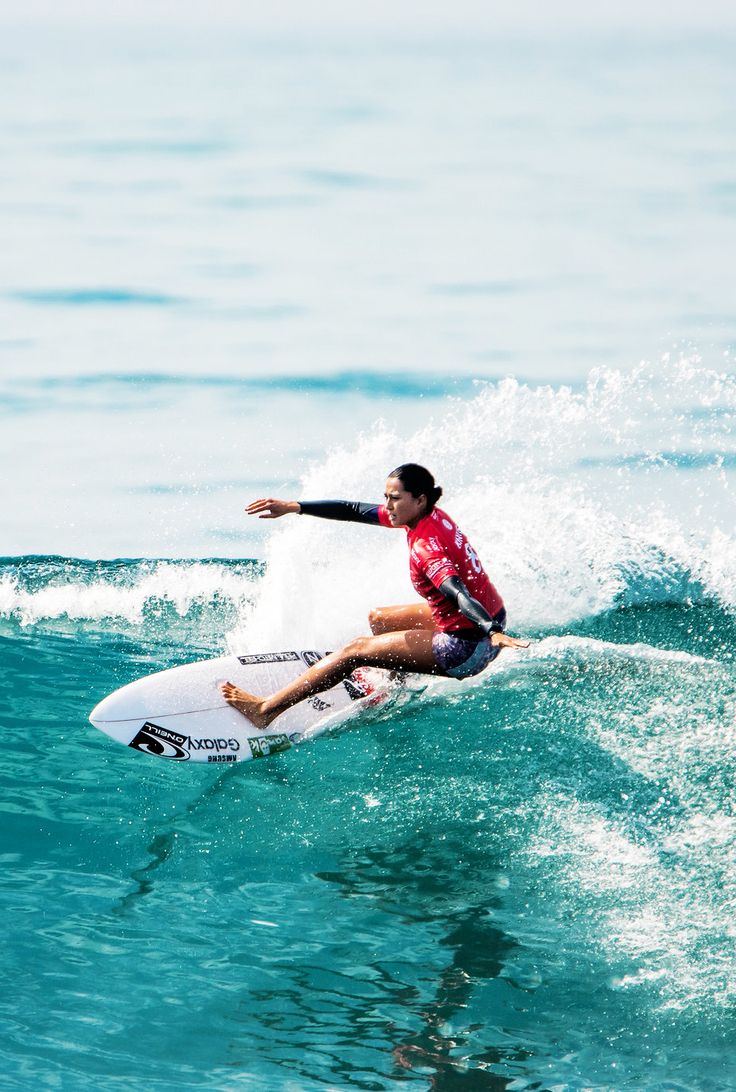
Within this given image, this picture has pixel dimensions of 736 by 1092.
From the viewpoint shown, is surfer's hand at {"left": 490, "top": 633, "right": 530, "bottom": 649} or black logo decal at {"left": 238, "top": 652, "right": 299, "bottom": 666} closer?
surfer's hand at {"left": 490, "top": 633, "right": 530, "bottom": 649}

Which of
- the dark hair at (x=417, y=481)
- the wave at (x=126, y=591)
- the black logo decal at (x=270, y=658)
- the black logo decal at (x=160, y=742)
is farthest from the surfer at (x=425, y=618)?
the wave at (x=126, y=591)

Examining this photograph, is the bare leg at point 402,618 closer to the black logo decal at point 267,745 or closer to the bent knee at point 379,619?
the bent knee at point 379,619

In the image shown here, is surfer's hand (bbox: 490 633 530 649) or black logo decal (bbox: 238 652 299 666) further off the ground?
surfer's hand (bbox: 490 633 530 649)

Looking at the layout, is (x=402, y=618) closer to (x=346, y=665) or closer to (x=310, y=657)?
(x=346, y=665)

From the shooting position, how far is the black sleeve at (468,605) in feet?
24.6

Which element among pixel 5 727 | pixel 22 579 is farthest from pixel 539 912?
pixel 22 579

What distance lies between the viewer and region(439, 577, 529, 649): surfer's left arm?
7.37 metres

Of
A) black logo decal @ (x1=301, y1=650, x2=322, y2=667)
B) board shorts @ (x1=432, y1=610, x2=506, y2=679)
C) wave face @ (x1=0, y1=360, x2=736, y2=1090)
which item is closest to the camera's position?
wave face @ (x1=0, y1=360, x2=736, y2=1090)

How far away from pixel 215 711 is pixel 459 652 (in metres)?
1.89

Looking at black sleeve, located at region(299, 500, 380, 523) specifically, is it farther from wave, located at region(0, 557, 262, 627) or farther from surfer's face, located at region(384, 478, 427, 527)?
wave, located at region(0, 557, 262, 627)

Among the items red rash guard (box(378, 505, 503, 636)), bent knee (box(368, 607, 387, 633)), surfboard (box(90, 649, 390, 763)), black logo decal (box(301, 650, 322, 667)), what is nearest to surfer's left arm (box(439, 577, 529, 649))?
red rash guard (box(378, 505, 503, 636))

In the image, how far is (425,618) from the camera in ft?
28.2

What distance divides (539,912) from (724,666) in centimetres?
378

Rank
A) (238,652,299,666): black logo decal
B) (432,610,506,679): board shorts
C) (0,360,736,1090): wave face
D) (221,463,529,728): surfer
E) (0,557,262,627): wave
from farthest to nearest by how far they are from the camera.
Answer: (0,557,262,627): wave
(238,652,299,666): black logo decal
(432,610,506,679): board shorts
(221,463,529,728): surfer
(0,360,736,1090): wave face
